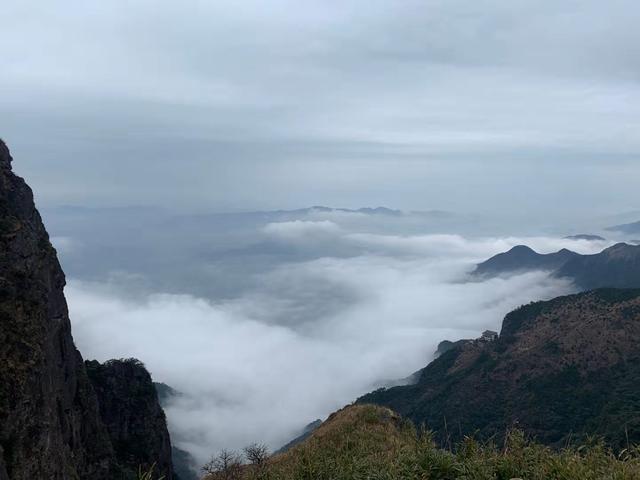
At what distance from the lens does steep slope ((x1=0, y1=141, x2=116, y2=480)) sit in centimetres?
2581

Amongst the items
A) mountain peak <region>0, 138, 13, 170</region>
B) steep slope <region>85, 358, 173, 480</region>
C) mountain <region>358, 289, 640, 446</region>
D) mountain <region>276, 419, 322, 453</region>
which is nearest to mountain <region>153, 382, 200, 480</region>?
mountain <region>276, 419, 322, 453</region>

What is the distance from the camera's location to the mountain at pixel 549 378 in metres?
72.8

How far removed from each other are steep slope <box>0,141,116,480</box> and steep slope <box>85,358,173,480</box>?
30.9 ft

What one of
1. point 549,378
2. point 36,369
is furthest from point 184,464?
point 36,369

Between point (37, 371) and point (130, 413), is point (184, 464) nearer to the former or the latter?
point (130, 413)

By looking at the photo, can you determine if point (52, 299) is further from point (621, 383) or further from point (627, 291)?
point (627, 291)

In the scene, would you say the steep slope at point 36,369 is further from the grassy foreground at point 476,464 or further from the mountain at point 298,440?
the grassy foreground at point 476,464

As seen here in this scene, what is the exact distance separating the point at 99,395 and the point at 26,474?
104 feet

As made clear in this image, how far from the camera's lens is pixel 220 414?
200 m

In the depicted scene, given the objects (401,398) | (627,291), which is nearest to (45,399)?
(401,398)

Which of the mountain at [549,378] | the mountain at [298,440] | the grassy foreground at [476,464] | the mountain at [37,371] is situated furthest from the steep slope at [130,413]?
the grassy foreground at [476,464]

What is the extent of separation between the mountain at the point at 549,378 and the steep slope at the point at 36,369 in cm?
3789

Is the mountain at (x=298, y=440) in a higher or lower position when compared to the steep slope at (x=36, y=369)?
lower

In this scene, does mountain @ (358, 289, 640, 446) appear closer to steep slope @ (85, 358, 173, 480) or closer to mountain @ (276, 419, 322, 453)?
mountain @ (276, 419, 322, 453)
